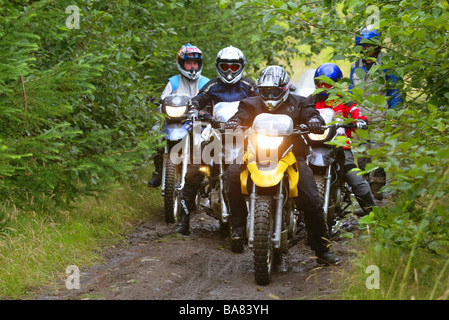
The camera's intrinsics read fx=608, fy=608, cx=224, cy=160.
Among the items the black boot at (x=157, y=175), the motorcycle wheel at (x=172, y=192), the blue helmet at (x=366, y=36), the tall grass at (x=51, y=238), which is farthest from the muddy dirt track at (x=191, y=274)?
the blue helmet at (x=366, y=36)

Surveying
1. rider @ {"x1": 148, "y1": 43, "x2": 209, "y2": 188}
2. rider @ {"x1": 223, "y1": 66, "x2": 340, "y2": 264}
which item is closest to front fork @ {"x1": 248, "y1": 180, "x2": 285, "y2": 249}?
rider @ {"x1": 223, "y1": 66, "x2": 340, "y2": 264}

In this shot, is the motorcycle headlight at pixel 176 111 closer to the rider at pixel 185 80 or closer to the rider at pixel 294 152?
the rider at pixel 185 80

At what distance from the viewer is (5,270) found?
5.55 meters

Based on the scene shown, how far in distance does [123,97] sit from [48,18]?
6.31 feet

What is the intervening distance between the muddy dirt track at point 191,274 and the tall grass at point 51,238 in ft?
0.75

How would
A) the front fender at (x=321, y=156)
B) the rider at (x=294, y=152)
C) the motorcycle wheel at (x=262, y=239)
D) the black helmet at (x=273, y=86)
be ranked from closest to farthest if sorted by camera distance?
the motorcycle wheel at (x=262, y=239), the rider at (x=294, y=152), the black helmet at (x=273, y=86), the front fender at (x=321, y=156)

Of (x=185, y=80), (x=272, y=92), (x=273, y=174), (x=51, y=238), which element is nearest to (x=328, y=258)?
(x=273, y=174)

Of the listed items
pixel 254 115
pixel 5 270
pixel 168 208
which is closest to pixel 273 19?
pixel 254 115

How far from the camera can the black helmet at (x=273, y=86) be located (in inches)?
245

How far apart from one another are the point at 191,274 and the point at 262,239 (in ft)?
3.31

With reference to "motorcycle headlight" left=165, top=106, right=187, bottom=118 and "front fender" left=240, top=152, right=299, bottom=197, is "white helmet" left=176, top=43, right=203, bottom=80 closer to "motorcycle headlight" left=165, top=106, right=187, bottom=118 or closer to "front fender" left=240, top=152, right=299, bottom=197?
"motorcycle headlight" left=165, top=106, right=187, bottom=118

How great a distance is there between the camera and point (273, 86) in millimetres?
6199
